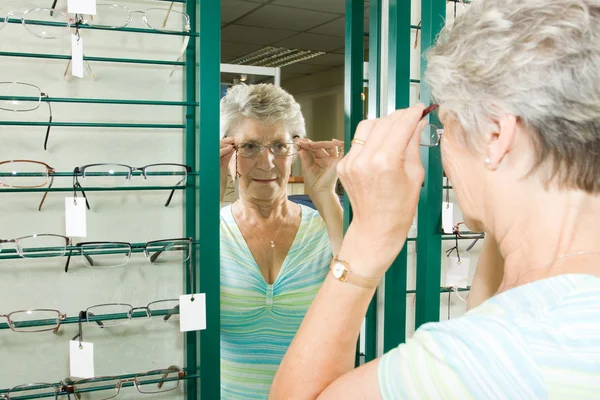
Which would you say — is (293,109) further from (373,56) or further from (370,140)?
(370,140)

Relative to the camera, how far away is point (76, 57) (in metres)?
1.17

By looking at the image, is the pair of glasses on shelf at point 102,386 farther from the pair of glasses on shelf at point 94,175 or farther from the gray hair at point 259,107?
the gray hair at point 259,107

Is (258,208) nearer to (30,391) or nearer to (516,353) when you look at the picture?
(30,391)

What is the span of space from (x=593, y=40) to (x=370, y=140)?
0.30m

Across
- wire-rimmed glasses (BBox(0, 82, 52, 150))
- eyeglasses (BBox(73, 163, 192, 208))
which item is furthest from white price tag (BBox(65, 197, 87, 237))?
wire-rimmed glasses (BBox(0, 82, 52, 150))

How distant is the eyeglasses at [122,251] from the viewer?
128 centimetres

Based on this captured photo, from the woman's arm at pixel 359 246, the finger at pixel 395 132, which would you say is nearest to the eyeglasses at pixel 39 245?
the woman's arm at pixel 359 246

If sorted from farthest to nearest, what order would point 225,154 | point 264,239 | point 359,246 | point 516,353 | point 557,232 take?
point 264,239
point 225,154
point 359,246
point 557,232
point 516,353

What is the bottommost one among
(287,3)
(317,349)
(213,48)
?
(317,349)

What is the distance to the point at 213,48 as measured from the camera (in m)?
1.13

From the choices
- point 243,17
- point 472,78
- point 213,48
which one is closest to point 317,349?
point 472,78

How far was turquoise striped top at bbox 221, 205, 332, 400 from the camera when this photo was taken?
1.46 meters

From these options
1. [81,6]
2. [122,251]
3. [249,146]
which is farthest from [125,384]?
[81,6]

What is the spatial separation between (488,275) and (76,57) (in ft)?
3.17
